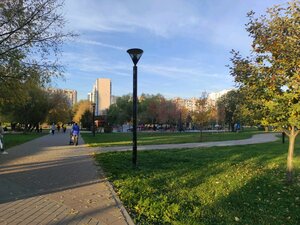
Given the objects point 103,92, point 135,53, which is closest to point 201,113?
point 135,53

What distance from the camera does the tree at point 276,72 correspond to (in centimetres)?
884

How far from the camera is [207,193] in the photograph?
8.32 metres

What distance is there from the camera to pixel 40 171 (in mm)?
11945

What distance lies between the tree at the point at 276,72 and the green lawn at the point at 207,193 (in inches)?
52.4

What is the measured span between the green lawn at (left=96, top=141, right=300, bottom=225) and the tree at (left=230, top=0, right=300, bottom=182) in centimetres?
133

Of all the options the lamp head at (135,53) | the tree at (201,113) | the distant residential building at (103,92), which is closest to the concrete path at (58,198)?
the lamp head at (135,53)

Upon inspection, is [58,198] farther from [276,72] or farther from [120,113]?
[120,113]

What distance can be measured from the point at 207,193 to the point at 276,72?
337cm

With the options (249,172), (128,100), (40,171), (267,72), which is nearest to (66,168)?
(40,171)

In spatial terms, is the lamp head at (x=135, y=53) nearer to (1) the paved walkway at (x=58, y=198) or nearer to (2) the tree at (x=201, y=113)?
(1) the paved walkway at (x=58, y=198)

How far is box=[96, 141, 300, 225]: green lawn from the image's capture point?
639 centimetres

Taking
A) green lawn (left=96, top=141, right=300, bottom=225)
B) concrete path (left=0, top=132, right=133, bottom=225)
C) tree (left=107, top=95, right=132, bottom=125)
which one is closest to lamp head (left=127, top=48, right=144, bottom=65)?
green lawn (left=96, top=141, right=300, bottom=225)

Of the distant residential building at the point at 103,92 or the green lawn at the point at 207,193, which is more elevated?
the distant residential building at the point at 103,92

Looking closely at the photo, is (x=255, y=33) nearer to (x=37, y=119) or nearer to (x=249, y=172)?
(x=249, y=172)
